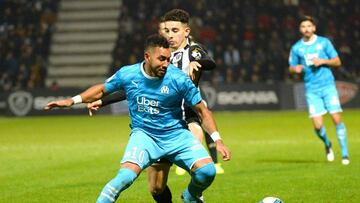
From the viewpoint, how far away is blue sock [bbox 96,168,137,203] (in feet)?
22.7

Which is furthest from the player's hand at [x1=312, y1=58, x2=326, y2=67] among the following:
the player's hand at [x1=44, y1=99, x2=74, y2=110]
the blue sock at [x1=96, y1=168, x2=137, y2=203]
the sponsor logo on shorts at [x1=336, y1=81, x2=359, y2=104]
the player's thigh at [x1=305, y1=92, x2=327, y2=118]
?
the sponsor logo on shorts at [x1=336, y1=81, x2=359, y2=104]

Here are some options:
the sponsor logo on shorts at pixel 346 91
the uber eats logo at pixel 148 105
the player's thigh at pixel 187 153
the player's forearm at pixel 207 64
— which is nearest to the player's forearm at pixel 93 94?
the uber eats logo at pixel 148 105

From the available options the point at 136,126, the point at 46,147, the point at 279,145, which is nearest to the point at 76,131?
the point at 46,147

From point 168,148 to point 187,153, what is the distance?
20 cm

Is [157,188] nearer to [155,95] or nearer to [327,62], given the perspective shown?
[155,95]

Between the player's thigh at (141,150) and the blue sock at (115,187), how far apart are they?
0.21m

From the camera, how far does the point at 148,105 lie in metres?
7.60

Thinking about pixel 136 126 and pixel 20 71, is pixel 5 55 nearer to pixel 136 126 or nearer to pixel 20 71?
pixel 20 71

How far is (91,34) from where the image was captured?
1426 inches

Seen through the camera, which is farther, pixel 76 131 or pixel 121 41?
pixel 121 41

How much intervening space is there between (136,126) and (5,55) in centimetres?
2711

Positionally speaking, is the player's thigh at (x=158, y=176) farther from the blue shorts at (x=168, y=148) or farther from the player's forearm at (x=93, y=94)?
the player's forearm at (x=93, y=94)

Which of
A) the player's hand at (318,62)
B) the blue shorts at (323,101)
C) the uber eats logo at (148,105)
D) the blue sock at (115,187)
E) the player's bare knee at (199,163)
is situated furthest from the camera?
the blue shorts at (323,101)

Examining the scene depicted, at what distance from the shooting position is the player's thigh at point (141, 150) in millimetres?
7328
